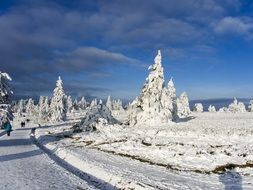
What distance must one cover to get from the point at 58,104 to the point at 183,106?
1830 inches

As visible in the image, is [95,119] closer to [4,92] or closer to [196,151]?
[4,92]

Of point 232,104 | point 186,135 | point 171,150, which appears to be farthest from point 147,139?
point 232,104

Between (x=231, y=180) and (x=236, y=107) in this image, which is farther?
(x=236, y=107)

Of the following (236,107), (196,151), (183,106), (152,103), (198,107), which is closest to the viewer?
(196,151)

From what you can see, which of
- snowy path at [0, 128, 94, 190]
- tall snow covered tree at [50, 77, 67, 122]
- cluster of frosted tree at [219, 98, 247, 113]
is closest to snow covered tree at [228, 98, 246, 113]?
cluster of frosted tree at [219, 98, 247, 113]

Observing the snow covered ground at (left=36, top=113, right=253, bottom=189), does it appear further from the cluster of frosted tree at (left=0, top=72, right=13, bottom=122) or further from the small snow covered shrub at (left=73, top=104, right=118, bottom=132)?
the small snow covered shrub at (left=73, top=104, right=118, bottom=132)

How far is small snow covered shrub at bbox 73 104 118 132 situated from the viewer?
5211 centimetres

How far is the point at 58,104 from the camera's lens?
106 m

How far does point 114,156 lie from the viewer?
25.8m

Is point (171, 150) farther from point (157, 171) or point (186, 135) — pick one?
point (186, 135)

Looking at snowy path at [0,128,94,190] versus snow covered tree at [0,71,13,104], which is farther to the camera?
snow covered tree at [0,71,13,104]

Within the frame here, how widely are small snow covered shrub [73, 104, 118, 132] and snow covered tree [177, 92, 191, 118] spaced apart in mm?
70374

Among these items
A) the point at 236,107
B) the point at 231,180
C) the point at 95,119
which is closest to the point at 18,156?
the point at 231,180

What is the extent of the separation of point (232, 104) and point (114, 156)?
146138 mm
